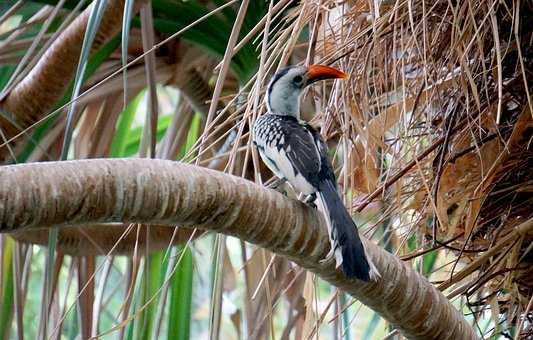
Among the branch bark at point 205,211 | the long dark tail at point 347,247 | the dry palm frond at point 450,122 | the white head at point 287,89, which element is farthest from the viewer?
the white head at point 287,89

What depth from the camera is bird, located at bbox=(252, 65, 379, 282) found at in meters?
1.01

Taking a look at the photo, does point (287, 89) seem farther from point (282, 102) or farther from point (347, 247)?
point (347, 247)

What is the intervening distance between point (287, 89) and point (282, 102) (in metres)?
0.02

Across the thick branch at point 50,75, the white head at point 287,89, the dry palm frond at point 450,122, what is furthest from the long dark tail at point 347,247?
the thick branch at point 50,75

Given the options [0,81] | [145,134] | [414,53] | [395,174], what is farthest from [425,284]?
[0,81]

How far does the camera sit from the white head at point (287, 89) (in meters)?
1.39

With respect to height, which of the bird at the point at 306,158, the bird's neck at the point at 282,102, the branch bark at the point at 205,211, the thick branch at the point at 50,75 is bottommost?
the branch bark at the point at 205,211

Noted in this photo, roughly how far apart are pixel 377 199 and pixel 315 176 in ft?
0.59

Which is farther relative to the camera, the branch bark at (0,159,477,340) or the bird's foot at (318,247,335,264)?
the bird's foot at (318,247,335,264)

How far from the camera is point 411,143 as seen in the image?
56.6 inches

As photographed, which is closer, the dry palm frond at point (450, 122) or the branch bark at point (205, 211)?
the branch bark at point (205, 211)

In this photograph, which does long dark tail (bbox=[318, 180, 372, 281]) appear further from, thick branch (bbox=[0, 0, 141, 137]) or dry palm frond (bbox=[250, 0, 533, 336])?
thick branch (bbox=[0, 0, 141, 137])

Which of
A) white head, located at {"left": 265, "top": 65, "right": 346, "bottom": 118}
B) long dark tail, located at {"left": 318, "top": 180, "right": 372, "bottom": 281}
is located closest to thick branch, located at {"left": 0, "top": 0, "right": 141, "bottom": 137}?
white head, located at {"left": 265, "top": 65, "right": 346, "bottom": 118}

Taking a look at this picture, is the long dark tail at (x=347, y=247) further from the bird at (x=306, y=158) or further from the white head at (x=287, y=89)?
the white head at (x=287, y=89)
